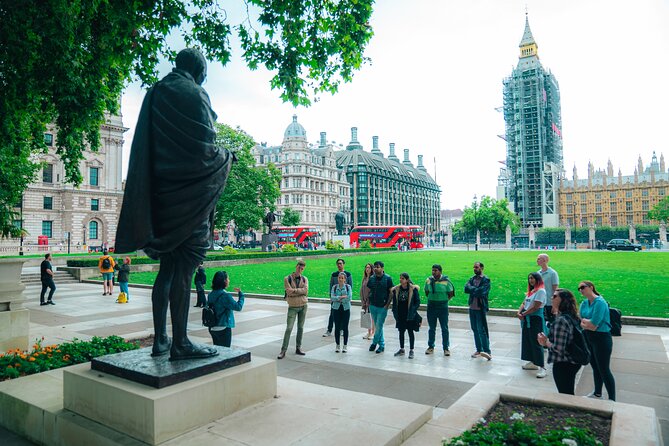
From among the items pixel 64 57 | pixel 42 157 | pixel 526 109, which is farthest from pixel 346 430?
pixel 526 109

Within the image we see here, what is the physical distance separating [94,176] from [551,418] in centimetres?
6449

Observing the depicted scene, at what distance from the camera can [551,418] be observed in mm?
4094

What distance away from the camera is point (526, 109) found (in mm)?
82875

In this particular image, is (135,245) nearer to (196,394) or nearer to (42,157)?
(196,394)

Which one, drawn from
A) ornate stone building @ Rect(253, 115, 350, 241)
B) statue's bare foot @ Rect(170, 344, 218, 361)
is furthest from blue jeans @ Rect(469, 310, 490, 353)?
ornate stone building @ Rect(253, 115, 350, 241)

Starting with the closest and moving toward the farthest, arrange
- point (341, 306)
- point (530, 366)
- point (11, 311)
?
1. point (530, 366)
2. point (11, 311)
3. point (341, 306)

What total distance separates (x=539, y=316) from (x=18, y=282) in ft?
32.2

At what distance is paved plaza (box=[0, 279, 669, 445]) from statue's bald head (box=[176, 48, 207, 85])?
13.7ft

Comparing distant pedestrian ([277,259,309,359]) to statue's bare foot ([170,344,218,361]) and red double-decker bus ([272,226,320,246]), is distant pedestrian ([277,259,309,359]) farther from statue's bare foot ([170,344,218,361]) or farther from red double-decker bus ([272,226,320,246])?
red double-decker bus ([272,226,320,246])

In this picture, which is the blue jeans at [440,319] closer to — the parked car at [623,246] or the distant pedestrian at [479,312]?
the distant pedestrian at [479,312]

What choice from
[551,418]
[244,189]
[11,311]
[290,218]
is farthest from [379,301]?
[290,218]

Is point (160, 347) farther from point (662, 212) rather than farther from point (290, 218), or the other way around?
point (662, 212)

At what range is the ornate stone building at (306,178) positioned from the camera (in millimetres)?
85688

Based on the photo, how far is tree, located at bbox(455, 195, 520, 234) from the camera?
7762 centimetres
